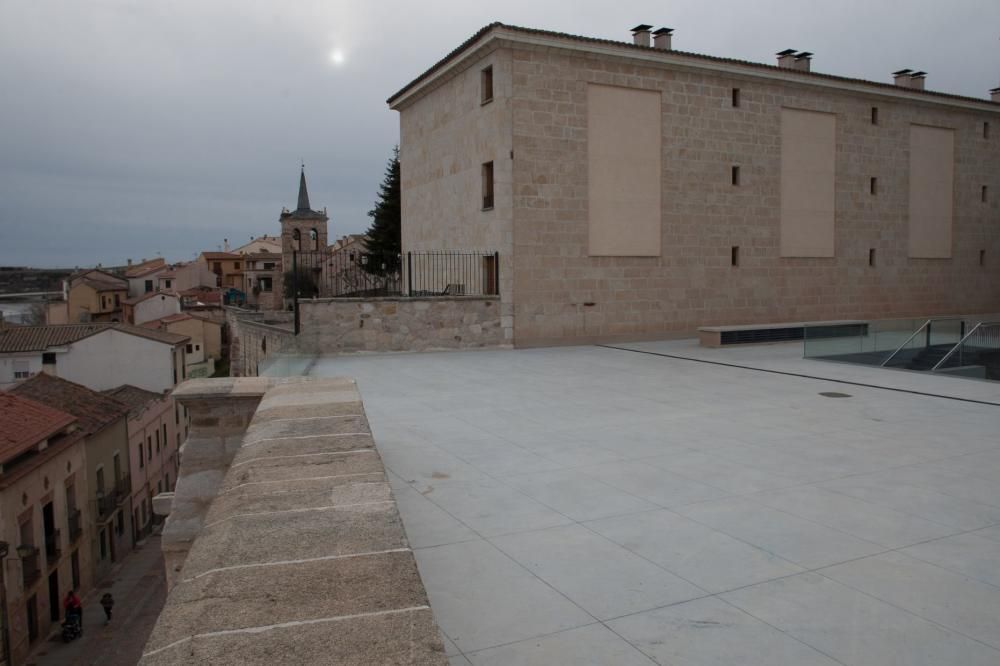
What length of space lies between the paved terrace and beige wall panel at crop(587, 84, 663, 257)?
7479 millimetres

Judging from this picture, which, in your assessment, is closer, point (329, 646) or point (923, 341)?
point (329, 646)

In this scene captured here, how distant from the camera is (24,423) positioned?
2034 cm

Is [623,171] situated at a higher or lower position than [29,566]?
higher

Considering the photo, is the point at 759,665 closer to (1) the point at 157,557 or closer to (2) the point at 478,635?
(2) the point at 478,635

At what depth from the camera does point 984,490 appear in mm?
5195

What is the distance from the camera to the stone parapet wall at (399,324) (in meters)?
13.4

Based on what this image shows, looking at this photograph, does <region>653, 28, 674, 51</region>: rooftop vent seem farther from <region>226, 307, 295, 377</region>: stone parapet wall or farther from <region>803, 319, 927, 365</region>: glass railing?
<region>226, 307, 295, 377</region>: stone parapet wall

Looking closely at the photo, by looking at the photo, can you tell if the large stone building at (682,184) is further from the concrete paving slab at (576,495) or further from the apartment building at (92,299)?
the apartment building at (92,299)

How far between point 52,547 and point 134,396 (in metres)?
14.2

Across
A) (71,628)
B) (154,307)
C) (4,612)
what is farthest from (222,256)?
(4,612)

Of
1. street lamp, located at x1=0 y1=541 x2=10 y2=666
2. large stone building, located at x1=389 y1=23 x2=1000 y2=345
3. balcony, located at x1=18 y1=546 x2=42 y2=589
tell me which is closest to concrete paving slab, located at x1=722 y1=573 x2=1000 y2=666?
large stone building, located at x1=389 y1=23 x2=1000 y2=345

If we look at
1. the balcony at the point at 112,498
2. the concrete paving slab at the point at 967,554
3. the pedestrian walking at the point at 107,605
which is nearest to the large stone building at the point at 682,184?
the concrete paving slab at the point at 967,554

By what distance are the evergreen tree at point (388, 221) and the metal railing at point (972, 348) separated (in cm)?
2706

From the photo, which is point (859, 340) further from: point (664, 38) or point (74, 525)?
point (74, 525)
